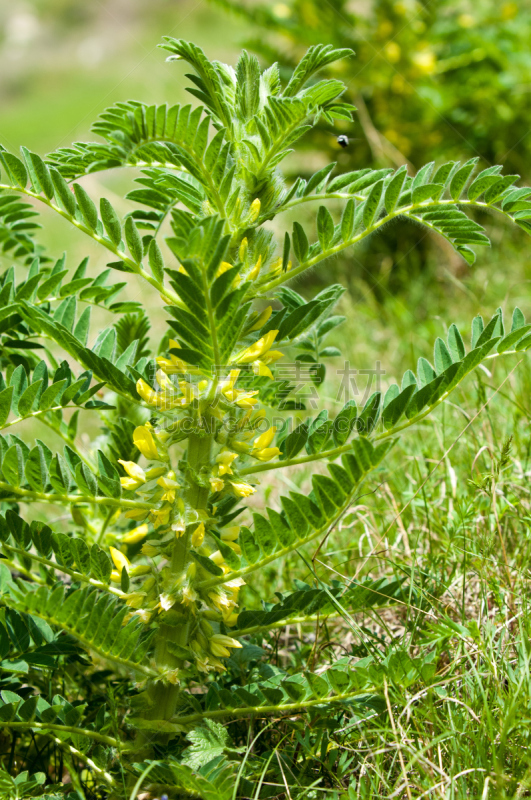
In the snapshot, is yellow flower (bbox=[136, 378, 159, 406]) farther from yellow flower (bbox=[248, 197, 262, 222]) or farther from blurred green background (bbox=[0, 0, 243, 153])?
blurred green background (bbox=[0, 0, 243, 153])

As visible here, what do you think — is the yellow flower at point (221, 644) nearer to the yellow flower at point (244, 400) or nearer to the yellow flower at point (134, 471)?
the yellow flower at point (134, 471)

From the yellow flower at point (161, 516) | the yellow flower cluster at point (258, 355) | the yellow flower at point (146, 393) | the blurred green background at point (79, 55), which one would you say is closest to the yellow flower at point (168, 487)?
the yellow flower at point (161, 516)

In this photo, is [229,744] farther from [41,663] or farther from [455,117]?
[455,117]

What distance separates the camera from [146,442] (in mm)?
1245

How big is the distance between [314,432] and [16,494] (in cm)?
57

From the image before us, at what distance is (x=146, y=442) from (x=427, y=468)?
1.12 meters

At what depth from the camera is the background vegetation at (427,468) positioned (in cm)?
124

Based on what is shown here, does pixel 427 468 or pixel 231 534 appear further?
pixel 427 468

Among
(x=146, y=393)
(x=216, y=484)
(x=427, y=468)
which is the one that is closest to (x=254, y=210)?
(x=146, y=393)

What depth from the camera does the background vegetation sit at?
4.07ft

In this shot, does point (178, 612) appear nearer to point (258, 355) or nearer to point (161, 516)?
point (161, 516)

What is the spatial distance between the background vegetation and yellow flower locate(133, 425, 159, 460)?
488 millimetres

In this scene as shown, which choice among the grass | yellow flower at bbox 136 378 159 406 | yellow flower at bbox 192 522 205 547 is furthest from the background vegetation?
yellow flower at bbox 136 378 159 406

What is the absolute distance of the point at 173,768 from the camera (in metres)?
1.09
